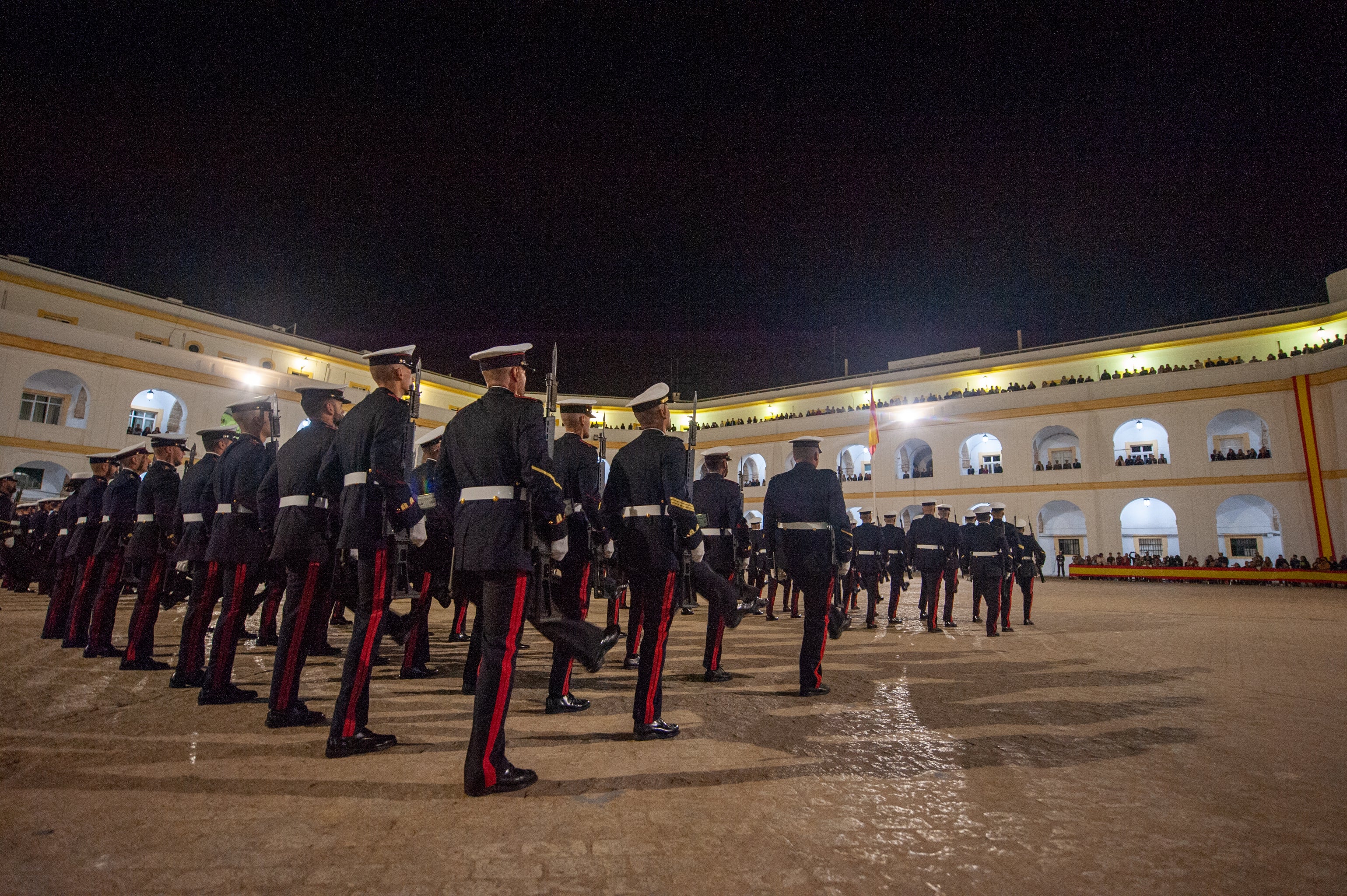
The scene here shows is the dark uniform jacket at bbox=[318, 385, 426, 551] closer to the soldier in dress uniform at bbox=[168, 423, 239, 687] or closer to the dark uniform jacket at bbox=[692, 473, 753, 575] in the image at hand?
the soldier in dress uniform at bbox=[168, 423, 239, 687]

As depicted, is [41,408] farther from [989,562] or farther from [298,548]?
[989,562]

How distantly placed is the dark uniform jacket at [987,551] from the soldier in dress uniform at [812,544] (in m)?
4.82

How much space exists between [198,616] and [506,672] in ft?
12.0

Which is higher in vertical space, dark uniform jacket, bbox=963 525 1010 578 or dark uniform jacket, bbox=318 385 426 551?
dark uniform jacket, bbox=318 385 426 551

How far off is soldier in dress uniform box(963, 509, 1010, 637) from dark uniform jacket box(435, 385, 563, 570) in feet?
26.2

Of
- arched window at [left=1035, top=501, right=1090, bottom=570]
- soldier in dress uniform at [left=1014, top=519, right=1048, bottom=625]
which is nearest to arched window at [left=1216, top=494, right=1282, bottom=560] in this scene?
arched window at [left=1035, top=501, right=1090, bottom=570]

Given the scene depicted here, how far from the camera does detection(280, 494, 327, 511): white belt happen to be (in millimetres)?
4105

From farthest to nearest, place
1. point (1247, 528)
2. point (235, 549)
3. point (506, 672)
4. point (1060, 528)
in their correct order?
1. point (1060, 528)
2. point (1247, 528)
3. point (235, 549)
4. point (506, 672)

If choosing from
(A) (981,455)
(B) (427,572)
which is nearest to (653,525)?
(B) (427,572)

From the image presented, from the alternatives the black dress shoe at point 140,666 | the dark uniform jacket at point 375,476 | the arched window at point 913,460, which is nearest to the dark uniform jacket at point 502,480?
the dark uniform jacket at point 375,476

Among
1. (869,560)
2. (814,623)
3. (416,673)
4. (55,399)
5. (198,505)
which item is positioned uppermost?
(55,399)

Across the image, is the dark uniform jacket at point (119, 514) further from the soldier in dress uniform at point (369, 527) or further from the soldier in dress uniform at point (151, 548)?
the soldier in dress uniform at point (369, 527)

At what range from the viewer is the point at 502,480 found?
10.9 feet

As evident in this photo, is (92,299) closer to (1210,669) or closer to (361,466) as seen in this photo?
(361,466)
